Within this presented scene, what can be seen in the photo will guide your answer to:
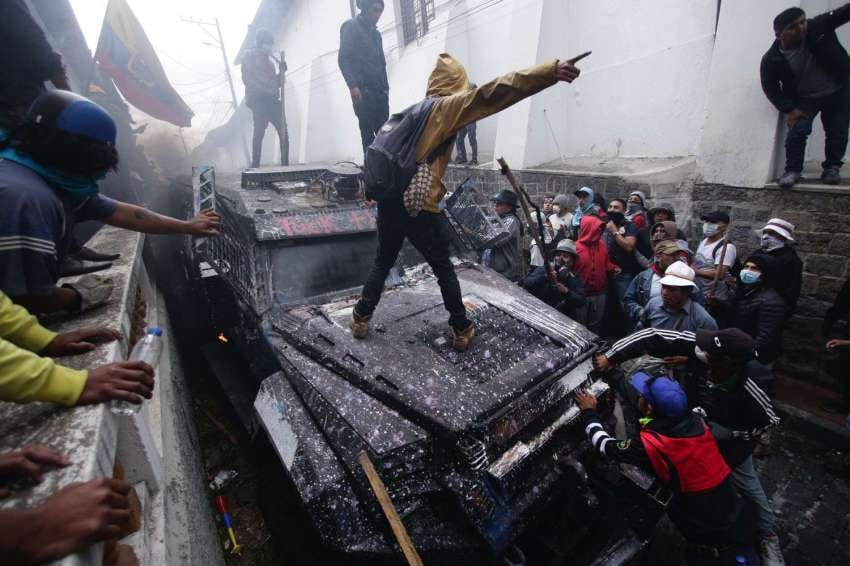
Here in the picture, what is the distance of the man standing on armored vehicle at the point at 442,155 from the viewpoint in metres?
2.02

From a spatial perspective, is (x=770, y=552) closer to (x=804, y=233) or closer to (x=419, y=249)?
(x=419, y=249)

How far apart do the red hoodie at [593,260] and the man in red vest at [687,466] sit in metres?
2.13

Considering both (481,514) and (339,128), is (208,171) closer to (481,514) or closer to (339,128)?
(481,514)

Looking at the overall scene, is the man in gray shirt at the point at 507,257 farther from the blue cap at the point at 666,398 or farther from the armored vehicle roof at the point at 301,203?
the blue cap at the point at 666,398

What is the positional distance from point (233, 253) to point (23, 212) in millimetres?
2185

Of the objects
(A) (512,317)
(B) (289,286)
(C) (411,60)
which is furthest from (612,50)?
(B) (289,286)

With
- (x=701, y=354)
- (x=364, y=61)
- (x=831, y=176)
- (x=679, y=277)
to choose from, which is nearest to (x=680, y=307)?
(x=679, y=277)

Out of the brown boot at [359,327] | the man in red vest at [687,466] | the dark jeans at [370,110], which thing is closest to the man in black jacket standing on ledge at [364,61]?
the dark jeans at [370,110]

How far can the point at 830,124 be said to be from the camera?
4125mm

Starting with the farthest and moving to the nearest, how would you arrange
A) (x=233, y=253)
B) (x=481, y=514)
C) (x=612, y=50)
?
(x=612, y=50) → (x=233, y=253) → (x=481, y=514)

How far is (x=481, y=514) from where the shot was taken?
6.13ft

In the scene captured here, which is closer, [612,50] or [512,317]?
[512,317]

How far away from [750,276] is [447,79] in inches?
117

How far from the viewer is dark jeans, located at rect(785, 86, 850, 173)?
4.04 metres
